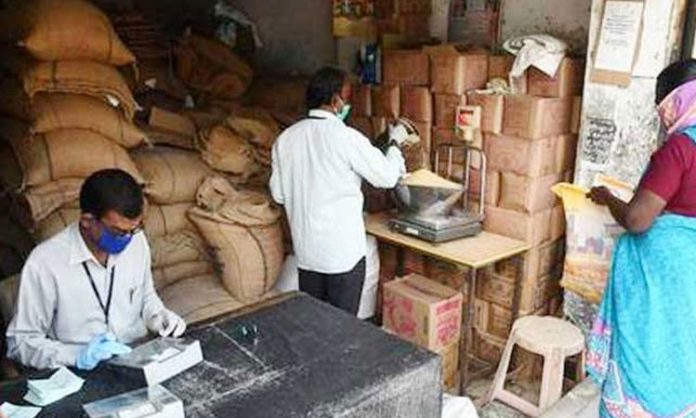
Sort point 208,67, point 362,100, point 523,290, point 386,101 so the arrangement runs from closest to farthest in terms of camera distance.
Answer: point 523,290, point 386,101, point 362,100, point 208,67

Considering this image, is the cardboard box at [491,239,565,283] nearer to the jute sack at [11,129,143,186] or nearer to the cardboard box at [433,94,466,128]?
the cardboard box at [433,94,466,128]

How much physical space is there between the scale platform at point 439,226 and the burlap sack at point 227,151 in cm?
94

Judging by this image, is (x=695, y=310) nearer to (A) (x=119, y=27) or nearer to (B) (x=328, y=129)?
(B) (x=328, y=129)

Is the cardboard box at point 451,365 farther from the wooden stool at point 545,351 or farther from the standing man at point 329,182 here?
the standing man at point 329,182

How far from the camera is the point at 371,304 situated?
12.5 ft

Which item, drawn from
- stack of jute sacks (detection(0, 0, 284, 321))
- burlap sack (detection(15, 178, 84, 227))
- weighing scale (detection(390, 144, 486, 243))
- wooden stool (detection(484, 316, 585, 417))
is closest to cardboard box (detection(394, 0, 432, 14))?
weighing scale (detection(390, 144, 486, 243))

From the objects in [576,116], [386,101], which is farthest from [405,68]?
[576,116]

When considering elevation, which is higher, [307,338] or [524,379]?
[307,338]

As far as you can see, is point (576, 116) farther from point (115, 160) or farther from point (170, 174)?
point (115, 160)

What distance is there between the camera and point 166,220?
3533mm

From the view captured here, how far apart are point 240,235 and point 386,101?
1135mm

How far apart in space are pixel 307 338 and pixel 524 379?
1840 millimetres

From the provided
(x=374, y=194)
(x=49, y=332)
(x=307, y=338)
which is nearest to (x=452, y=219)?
(x=374, y=194)

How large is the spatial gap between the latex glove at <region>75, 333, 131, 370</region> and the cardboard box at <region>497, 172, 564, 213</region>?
2.06 meters
